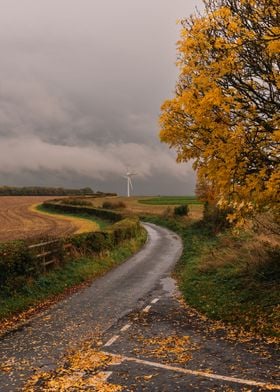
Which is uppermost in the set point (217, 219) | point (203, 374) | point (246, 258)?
point (217, 219)

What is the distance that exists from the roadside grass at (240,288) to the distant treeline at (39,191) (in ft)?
438

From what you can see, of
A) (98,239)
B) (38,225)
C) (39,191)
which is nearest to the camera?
(98,239)

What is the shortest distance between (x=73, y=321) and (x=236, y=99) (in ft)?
34.0

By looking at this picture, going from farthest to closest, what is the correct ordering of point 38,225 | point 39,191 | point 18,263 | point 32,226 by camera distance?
point 39,191 → point 38,225 → point 32,226 → point 18,263

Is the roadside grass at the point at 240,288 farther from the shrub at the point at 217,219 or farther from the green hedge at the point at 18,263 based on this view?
the shrub at the point at 217,219

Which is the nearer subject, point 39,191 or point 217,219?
point 217,219

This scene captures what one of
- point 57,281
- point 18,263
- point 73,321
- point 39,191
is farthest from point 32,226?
point 39,191

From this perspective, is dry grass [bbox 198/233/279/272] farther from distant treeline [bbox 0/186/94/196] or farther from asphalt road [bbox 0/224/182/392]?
distant treeline [bbox 0/186/94/196]

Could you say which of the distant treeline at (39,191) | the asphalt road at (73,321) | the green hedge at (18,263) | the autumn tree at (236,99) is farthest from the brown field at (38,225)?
the distant treeline at (39,191)

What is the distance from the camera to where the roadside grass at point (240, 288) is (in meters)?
→ 15.5

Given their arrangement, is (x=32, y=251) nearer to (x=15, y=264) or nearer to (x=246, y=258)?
(x=15, y=264)

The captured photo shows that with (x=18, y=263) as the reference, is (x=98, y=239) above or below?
below

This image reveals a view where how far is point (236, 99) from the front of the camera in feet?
50.0

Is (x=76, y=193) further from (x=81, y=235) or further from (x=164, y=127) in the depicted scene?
(x=164, y=127)
